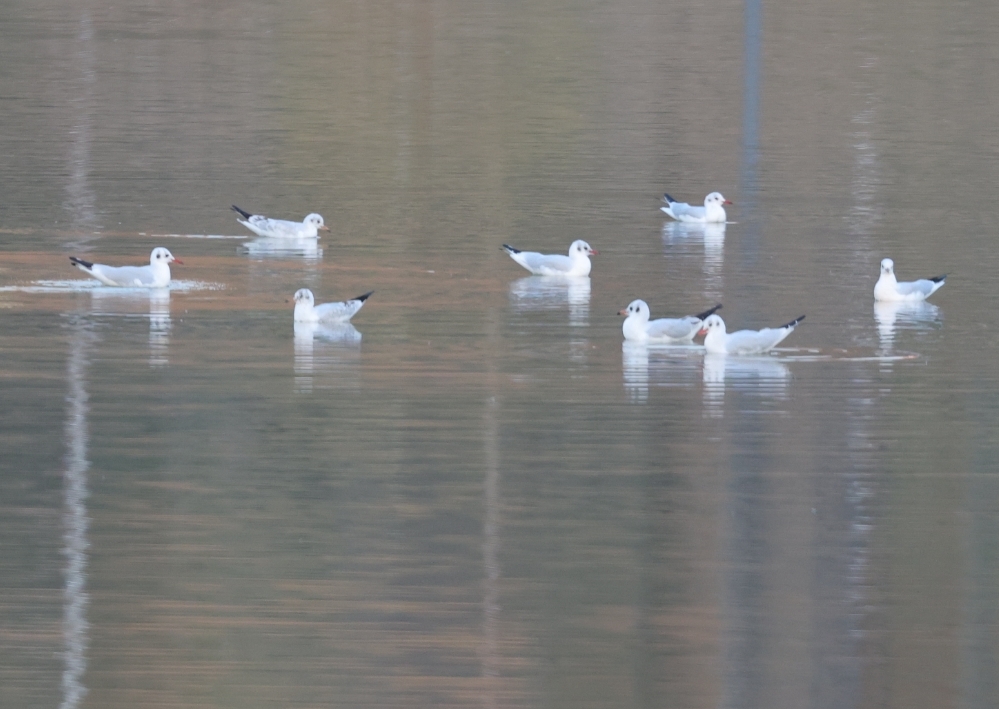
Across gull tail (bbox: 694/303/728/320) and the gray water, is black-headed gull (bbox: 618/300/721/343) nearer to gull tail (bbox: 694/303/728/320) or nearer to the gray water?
gull tail (bbox: 694/303/728/320)

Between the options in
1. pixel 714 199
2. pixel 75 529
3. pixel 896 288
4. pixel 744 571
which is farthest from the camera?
pixel 714 199

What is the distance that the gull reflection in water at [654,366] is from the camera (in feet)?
41.4

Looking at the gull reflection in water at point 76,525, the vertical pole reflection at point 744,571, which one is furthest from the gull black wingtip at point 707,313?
the gull reflection in water at point 76,525

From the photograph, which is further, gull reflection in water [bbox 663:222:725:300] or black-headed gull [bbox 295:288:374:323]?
gull reflection in water [bbox 663:222:725:300]

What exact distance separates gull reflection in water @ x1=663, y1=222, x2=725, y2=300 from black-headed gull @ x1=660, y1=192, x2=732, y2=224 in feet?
0.19

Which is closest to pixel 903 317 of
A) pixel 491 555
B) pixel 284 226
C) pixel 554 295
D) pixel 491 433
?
pixel 554 295

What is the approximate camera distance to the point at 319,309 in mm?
14234

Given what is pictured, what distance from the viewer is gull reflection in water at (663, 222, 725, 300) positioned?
17.0 meters

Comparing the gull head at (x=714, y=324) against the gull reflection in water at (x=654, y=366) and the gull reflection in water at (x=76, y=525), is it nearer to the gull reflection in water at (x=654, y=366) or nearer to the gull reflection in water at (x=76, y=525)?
the gull reflection in water at (x=654, y=366)

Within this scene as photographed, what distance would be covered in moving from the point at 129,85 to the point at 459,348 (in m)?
20.9

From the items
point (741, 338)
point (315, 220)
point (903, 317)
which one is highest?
point (315, 220)

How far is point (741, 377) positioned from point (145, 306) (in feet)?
15.5

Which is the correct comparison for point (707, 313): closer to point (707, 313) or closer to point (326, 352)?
point (707, 313)

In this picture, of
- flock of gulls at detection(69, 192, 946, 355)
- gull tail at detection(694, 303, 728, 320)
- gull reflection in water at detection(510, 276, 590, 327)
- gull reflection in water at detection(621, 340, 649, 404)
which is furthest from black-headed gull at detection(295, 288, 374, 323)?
gull tail at detection(694, 303, 728, 320)
